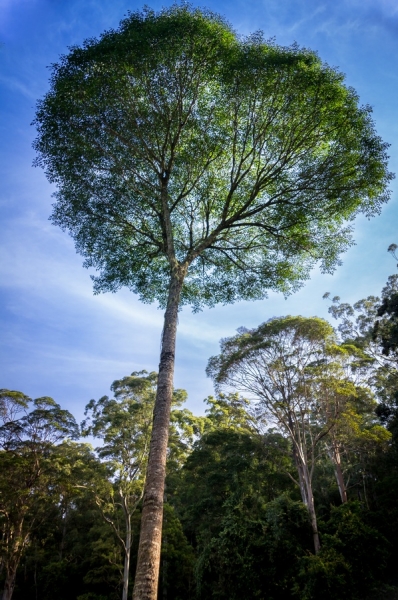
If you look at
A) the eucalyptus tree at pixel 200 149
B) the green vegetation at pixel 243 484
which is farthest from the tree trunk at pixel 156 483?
the green vegetation at pixel 243 484

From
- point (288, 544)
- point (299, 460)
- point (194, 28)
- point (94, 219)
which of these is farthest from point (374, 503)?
point (194, 28)

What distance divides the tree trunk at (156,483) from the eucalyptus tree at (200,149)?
0.30 meters

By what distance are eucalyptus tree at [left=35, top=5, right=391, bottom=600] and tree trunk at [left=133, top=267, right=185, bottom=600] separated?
0.97ft

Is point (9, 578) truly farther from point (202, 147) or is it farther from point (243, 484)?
point (202, 147)

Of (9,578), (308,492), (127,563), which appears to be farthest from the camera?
(127,563)

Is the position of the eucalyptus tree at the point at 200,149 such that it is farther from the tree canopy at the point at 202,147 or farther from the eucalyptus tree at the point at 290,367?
the eucalyptus tree at the point at 290,367

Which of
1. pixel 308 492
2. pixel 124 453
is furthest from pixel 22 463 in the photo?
pixel 308 492

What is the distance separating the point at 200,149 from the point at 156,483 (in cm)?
655

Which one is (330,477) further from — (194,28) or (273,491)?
(194,28)

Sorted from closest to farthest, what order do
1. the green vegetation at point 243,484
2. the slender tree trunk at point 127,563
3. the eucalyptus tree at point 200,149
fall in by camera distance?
1. the eucalyptus tree at point 200,149
2. the green vegetation at point 243,484
3. the slender tree trunk at point 127,563

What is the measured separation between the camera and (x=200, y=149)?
8078 millimetres

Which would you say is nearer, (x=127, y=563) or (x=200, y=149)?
(x=200, y=149)

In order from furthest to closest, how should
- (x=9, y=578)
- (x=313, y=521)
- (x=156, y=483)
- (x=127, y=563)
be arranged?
(x=127, y=563), (x=9, y=578), (x=313, y=521), (x=156, y=483)

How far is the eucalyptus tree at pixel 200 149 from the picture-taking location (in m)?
7.16
